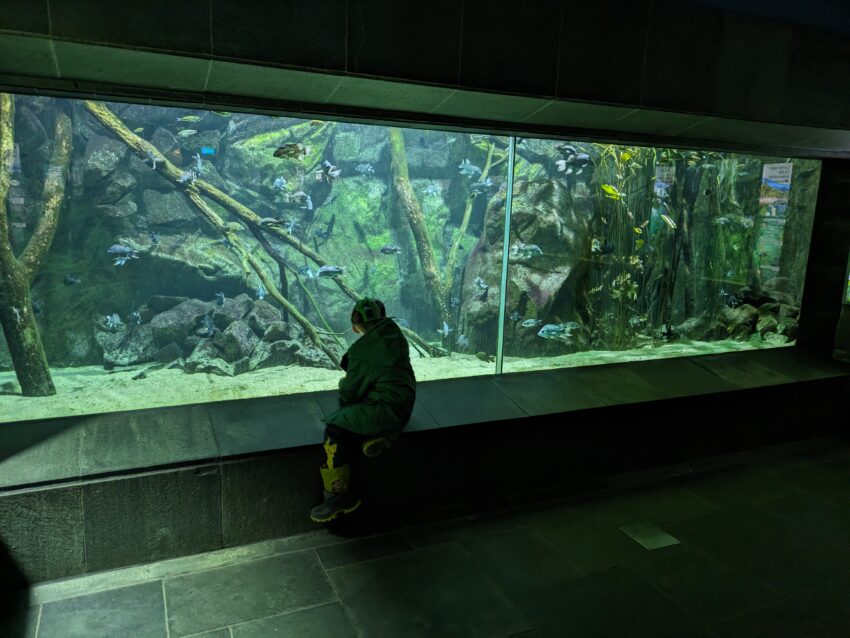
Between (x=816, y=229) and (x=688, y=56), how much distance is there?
10.9 ft

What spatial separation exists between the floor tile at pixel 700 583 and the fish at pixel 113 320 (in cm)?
384

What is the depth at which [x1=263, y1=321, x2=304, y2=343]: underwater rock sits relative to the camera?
4.65 m

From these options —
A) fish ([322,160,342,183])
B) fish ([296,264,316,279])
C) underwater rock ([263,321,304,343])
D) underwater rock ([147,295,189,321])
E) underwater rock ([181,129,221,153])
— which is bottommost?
underwater rock ([263,321,304,343])

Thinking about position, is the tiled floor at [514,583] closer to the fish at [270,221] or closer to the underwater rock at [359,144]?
the fish at [270,221]

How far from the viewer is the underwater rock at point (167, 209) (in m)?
4.16

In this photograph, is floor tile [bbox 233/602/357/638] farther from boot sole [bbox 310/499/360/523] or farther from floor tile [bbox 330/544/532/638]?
boot sole [bbox 310/499/360/523]

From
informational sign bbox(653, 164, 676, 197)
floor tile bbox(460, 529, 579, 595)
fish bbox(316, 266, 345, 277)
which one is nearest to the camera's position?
floor tile bbox(460, 529, 579, 595)

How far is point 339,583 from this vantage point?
11.1 feet

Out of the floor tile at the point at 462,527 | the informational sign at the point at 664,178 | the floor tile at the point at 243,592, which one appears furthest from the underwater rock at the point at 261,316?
the informational sign at the point at 664,178

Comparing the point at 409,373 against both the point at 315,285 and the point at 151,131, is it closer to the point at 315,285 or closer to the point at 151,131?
the point at 315,285

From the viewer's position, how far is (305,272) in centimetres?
482

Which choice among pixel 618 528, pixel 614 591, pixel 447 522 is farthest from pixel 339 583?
pixel 618 528

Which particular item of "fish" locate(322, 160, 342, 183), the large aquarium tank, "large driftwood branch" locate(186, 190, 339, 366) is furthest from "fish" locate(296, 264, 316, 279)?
"fish" locate(322, 160, 342, 183)

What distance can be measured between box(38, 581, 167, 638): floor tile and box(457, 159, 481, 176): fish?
379 cm
